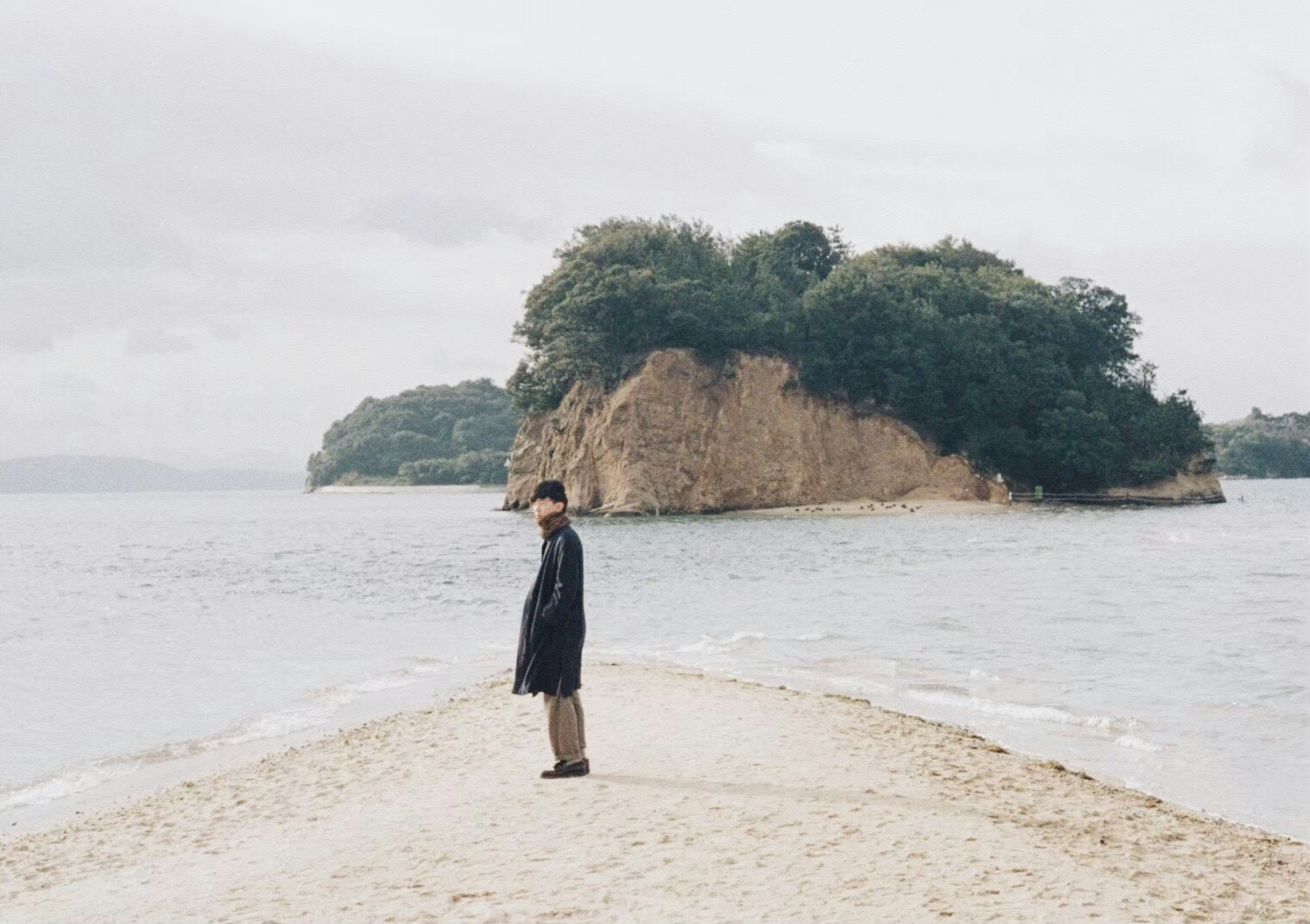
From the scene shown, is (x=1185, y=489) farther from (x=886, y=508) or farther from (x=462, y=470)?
(x=462, y=470)

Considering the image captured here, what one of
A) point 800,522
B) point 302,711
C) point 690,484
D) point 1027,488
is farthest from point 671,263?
point 302,711

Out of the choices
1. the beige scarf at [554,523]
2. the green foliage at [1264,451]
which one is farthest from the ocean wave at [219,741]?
the green foliage at [1264,451]

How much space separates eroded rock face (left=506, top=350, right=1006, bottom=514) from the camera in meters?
70.3

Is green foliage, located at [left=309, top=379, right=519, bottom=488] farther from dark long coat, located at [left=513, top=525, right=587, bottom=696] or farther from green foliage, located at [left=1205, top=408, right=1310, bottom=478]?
dark long coat, located at [left=513, top=525, right=587, bottom=696]

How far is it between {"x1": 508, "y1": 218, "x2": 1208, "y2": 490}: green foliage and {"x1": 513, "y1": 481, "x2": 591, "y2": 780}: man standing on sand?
6080 cm

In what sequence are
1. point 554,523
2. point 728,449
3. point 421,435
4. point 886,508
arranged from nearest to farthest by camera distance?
point 554,523
point 886,508
point 728,449
point 421,435


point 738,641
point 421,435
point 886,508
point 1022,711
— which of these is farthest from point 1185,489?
point 421,435

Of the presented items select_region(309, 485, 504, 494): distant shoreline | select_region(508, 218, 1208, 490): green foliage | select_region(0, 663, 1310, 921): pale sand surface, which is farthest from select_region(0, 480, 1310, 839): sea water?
select_region(309, 485, 504, 494): distant shoreline

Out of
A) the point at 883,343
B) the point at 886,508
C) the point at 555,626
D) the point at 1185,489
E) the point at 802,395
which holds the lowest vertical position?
the point at 886,508

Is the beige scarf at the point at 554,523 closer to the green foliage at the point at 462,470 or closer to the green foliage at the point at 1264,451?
the green foliage at the point at 462,470

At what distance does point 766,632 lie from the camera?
2064 cm

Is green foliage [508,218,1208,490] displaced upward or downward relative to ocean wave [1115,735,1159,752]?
upward

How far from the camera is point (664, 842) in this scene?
733 cm

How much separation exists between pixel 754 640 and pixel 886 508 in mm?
52300
